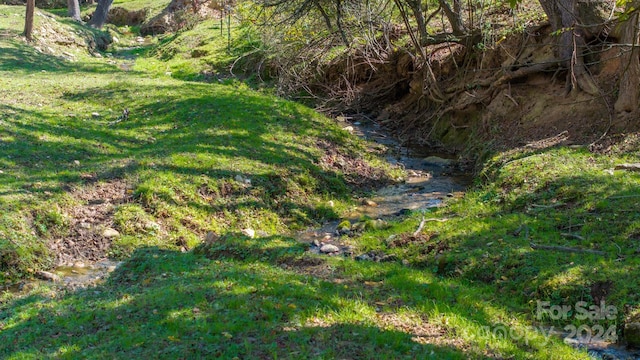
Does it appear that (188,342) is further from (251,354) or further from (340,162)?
(340,162)

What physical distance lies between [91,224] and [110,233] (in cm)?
35

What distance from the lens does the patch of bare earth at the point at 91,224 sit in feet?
28.4

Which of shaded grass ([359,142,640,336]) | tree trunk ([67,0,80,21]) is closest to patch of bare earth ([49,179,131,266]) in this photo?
shaded grass ([359,142,640,336])

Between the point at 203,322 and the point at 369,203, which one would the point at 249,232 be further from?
the point at 203,322

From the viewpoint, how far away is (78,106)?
48.3 ft

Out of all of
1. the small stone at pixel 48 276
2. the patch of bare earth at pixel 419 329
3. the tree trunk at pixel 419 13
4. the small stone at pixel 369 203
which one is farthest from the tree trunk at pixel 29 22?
the patch of bare earth at pixel 419 329

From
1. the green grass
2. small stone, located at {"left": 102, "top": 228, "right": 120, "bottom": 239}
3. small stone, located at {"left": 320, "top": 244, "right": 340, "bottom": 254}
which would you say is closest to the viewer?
small stone, located at {"left": 102, "top": 228, "right": 120, "bottom": 239}

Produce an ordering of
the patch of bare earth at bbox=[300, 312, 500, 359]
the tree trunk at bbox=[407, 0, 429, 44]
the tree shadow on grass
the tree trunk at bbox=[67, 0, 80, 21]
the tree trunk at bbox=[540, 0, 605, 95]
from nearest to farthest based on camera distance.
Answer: the tree shadow on grass
the patch of bare earth at bbox=[300, 312, 500, 359]
the tree trunk at bbox=[540, 0, 605, 95]
the tree trunk at bbox=[407, 0, 429, 44]
the tree trunk at bbox=[67, 0, 80, 21]

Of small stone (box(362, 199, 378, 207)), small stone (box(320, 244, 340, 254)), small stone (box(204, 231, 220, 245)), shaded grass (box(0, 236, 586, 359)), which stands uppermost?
shaded grass (box(0, 236, 586, 359))

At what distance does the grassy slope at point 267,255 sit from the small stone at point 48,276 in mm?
356

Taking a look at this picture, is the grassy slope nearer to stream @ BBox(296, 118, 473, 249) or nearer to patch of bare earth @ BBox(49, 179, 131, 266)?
Answer: patch of bare earth @ BBox(49, 179, 131, 266)

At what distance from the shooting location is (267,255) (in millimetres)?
8234

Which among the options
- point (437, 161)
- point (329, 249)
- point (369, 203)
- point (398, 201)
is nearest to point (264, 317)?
point (329, 249)

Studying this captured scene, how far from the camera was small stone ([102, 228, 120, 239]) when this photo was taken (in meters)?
9.04
